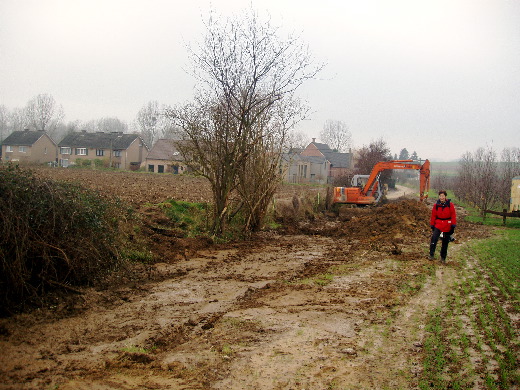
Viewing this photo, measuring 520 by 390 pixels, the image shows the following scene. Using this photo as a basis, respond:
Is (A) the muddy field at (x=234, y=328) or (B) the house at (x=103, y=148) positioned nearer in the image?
(A) the muddy field at (x=234, y=328)

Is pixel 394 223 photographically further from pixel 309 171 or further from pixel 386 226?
pixel 309 171

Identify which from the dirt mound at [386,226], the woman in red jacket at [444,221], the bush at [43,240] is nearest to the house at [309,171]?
the dirt mound at [386,226]

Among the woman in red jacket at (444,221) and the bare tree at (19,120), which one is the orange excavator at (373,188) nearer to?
Answer: the woman in red jacket at (444,221)

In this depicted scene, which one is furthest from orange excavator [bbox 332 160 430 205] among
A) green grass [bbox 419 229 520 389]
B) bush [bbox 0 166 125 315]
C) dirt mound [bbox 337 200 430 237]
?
bush [bbox 0 166 125 315]

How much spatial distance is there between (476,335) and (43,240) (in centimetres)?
645

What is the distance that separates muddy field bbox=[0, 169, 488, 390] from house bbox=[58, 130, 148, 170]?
62290 millimetres

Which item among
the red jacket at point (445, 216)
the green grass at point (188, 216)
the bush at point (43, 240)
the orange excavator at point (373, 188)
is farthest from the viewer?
the orange excavator at point (373, 188)

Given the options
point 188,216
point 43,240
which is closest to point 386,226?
point 188,216

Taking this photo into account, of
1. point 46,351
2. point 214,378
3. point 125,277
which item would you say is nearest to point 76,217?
point 125,277

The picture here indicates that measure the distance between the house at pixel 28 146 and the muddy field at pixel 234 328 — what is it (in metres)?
65.1

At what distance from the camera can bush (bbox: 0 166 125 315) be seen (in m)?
6.65

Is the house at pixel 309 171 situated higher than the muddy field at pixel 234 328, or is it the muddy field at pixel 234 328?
the house at pixel 309 171

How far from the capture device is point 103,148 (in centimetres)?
7219

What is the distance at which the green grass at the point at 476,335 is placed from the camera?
483cm
